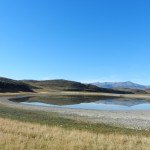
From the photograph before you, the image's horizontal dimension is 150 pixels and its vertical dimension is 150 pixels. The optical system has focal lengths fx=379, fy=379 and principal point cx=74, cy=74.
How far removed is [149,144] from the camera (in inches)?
691

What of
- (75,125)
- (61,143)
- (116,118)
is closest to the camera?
(61,143)

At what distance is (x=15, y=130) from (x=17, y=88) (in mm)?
127948

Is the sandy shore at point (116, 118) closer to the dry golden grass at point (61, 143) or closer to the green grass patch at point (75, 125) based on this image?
the green grass patch at point (75, 125)

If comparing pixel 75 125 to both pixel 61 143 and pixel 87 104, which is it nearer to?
pixel 61 143

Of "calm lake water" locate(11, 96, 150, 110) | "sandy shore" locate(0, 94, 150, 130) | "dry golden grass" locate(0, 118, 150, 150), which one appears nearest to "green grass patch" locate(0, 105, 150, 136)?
"sandy shore" locate(0, 94, 150, 130)

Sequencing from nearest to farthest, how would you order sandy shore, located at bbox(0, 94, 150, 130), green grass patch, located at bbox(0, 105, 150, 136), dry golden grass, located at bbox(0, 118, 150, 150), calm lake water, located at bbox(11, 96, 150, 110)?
dry golden grass, located at bbox(0, 118, 150, 150)
green grass patch, located at bbox(0, 105, 150, 136)
sandy shore, located at bbox(0, 94, 150, 130)
calm lake water, located at bbox(11, 96, 150, 110)

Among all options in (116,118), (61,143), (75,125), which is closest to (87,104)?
(116,118)

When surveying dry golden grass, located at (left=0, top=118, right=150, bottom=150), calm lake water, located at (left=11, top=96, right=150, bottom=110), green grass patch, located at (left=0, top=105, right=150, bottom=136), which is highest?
calm lake water, located at (left=11, top=96, right=150, bottom=110)

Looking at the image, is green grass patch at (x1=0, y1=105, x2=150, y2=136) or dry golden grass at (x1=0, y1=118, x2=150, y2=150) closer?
dry golden grass at (x1=0, y1=118, x2=150, y2=150)

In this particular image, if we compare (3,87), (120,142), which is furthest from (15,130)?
(3,87)

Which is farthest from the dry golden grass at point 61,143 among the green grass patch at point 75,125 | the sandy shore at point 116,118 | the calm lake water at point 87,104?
the calm lake water at point 87,104

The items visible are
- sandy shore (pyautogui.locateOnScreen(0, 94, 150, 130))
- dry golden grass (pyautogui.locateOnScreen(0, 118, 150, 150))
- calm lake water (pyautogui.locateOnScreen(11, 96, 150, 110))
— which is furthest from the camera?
calm lake water (pyautogui.locateOnScreen(11, 96, 150, 110))

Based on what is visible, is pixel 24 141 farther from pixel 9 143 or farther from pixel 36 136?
pixel 36 136

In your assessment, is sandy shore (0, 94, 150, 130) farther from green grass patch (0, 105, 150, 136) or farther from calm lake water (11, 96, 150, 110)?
calm lake water (11, 96, 150, 110)
